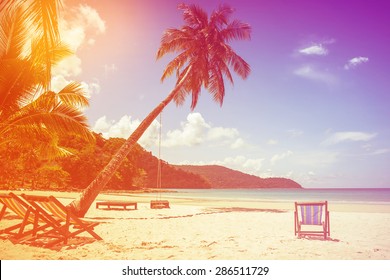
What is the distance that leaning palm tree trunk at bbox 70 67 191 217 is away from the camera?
7512mm

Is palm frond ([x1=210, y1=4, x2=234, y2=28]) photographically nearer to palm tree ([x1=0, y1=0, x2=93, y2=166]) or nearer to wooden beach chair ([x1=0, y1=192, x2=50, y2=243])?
palm tree ([x1=0, y1=0, x2=93, y2=166])

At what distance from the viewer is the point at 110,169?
26.1 feet

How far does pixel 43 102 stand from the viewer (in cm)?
705

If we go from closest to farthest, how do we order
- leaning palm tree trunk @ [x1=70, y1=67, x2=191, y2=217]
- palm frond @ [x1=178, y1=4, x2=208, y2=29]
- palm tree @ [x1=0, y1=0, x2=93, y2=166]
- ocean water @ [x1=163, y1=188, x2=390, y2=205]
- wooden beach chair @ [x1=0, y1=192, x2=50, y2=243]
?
wooden beach chair @ [x1=0, y1=192, x2=50, y2=243]
palm tree @ [x1=0, y1=0, x2=93, y2=166]
leaning palm tree trunk @ [x1=70, y1=67, x2=191, y2=217]
palm frond @ [x1=178, y1=4, x2=208, y2=29]
ocean water @ [x1=163, y1=188, x2=390, y2=205]

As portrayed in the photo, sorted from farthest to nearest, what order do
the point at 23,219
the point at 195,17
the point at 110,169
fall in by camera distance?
the point at 195,17, the point at 110,169, the point at 23,219

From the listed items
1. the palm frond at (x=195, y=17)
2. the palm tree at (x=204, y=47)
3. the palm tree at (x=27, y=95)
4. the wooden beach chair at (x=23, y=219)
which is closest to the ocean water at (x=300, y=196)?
the palm tree at (x=204, y=47)

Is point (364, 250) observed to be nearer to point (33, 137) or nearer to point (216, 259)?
point (216, 259)

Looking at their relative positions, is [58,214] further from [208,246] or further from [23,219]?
[208,246]

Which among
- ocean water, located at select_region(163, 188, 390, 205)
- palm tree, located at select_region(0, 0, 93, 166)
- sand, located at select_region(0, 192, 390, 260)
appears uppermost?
palm tree, located at select_region(0, 0, 93, 166)

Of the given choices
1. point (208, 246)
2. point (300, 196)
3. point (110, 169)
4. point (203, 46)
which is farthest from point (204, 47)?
point (300, 196)

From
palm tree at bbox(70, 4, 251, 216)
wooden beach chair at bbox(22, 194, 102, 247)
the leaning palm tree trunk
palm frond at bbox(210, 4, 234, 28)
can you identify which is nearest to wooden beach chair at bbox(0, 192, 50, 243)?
wooden beach chair at bbox(22, 194, 102, 247)

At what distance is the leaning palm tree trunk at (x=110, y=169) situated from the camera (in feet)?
24.6
